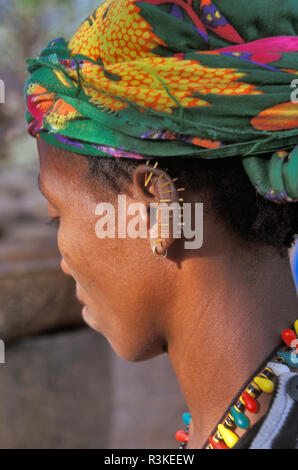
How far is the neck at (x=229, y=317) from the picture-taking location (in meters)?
1.47

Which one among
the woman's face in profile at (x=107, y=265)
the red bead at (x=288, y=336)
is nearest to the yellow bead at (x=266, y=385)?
the red bead at (x=288, y=336)

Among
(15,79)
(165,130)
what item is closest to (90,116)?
(165,130)

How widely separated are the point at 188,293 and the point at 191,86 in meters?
0.52

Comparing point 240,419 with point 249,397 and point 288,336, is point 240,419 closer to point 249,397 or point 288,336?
point 249,397

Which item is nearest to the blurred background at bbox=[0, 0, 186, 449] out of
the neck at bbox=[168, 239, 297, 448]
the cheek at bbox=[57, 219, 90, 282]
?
the cheek at bbox=[57, 219, 90, 282]

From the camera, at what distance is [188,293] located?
1.50m

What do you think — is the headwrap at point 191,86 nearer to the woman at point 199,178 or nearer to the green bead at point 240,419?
the woman at point 199,178

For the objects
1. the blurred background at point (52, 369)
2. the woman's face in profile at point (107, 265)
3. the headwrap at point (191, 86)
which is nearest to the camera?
the headwrap at point (191, 86)

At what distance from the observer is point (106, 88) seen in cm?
145

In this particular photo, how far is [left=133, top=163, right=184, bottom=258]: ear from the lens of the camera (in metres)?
1.41

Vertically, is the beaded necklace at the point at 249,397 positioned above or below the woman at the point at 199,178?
below

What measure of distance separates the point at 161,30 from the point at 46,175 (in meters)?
0.53

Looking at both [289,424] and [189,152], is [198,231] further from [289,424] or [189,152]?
[289,424]

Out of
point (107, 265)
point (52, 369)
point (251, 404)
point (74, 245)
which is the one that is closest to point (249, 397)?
point (251, 404)
